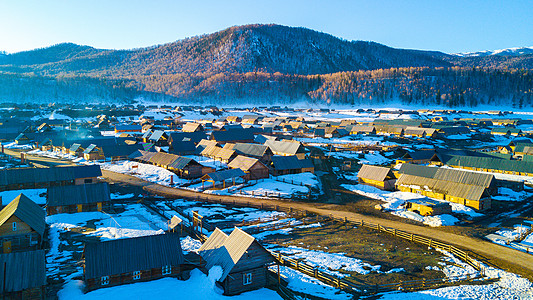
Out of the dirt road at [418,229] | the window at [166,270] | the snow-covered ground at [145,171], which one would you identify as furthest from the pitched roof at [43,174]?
the window at [166,270]

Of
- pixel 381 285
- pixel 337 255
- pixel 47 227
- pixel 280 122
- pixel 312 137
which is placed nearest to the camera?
pixel 381 285

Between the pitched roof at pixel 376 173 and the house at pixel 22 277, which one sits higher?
the house at pixel 22 277

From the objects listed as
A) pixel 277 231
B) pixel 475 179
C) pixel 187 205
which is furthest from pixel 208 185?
pixel 475 179

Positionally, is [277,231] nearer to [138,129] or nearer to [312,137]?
[312,137]

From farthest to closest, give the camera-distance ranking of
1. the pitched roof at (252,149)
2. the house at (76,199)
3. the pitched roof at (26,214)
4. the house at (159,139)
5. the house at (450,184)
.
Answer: the house at (159,139) → the pitched roof at (252,149) → the house at (450,184) → the house at (76,199) → the pitched roof at (26,214)

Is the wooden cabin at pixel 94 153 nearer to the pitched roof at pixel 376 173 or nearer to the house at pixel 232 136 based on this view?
the house at pixel 232 136

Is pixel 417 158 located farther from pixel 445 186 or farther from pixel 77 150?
pixel 77 150

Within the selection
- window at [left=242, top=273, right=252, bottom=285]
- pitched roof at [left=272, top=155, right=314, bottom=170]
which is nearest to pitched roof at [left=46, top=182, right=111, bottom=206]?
window at [left=242, top=273, right=252, bottom=285]
